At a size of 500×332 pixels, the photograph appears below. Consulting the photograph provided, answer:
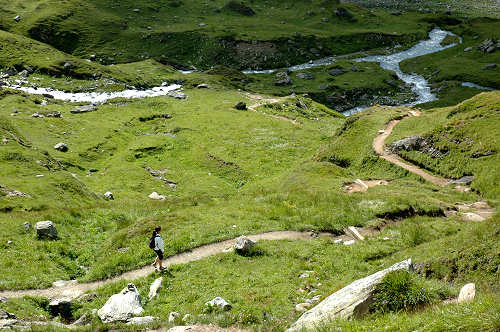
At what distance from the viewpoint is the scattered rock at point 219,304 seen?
16.7 meters

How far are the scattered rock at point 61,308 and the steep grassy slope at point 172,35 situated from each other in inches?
5182

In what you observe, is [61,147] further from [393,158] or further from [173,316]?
[173,316]

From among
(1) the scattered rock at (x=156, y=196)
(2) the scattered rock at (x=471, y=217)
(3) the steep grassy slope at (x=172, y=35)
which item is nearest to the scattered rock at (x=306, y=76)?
(3) the steep grassy slope at (x=172, y=35)

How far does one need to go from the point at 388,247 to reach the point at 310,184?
17.7 m

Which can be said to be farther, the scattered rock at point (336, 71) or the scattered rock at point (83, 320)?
the scattered rock at point (336, 71)

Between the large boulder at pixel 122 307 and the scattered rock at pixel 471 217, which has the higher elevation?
the scattered rock at pixel 471 217

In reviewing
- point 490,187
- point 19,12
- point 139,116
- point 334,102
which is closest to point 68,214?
point 490,187

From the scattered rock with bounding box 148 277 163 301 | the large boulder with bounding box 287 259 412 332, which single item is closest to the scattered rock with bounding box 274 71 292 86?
the scattered rock with bounding box 148 277 163 301

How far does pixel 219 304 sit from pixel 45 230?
17.6m

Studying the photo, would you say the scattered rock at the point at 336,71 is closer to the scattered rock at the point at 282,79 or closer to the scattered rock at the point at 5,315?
the scattered rock at the point at 282,79

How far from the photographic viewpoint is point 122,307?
18.1 metres

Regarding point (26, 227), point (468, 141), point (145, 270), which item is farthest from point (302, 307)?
point (468, 141)

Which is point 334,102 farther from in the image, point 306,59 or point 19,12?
point 19,12

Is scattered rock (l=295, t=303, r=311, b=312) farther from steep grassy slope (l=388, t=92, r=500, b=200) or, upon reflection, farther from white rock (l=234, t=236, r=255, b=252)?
steep grassy slope (l=388, t=92, r=500, b=200)
